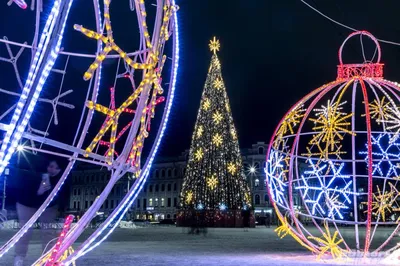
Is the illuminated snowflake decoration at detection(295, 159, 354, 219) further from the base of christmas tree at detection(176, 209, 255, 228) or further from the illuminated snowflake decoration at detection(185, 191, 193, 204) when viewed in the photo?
the illuminated snowflake decoration at detection(185, 191, 193, 204)

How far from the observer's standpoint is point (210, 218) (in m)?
36.2

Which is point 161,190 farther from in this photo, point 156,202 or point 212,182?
point 212,182

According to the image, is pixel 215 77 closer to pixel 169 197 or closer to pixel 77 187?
pixel 169 197

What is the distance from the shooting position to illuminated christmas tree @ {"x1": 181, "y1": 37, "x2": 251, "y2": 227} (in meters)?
36.1

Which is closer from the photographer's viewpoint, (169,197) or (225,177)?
(225,177)

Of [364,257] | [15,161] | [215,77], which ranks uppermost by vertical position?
[215,77]

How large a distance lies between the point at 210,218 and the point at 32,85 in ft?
109

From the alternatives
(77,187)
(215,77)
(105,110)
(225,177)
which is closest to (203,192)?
(225,177)

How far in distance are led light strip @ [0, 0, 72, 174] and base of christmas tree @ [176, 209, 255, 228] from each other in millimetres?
32813

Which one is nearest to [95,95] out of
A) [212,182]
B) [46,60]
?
[46,60]

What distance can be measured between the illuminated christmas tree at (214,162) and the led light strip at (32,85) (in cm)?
3257

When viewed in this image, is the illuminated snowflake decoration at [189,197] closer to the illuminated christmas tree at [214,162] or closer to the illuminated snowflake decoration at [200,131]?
the illuminated christmas tree at [214,162]

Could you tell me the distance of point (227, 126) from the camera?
37000 mm

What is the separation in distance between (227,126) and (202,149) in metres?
2.45
